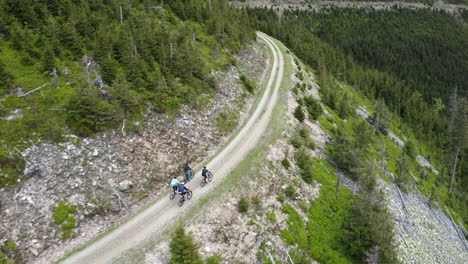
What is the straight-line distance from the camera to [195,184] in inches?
859

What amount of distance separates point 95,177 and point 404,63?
515 ft

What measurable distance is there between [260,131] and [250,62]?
2436cm

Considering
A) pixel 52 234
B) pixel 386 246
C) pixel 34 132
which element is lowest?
pixel 386 246

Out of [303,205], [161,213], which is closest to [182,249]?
[161,213]

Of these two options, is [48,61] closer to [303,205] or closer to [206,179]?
[206,179]

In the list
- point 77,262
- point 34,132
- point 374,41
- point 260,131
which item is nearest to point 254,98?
point 260,131

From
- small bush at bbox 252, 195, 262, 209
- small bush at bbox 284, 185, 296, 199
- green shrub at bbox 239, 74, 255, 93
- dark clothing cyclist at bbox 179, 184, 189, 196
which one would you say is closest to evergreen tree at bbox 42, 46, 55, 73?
dark clothing cyclist at bbox 179, 184, 189, 196

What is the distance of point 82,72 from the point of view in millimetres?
25594

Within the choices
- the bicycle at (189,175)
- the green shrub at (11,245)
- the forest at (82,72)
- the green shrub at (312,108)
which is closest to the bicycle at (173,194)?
the bicycle at (189,175)

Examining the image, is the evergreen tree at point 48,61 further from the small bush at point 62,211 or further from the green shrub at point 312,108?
the green shrub at point 312,108

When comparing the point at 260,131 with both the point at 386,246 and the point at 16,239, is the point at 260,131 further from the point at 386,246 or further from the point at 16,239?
the point at 16,239

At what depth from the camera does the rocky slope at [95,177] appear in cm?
1563

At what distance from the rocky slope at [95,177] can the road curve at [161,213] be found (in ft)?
3.34

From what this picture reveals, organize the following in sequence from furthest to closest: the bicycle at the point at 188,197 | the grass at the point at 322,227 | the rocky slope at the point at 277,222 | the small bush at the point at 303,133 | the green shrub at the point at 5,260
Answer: the small bush at the point at 303,133 < the bicycle at the point at 188,197 < the grass at the point at 322,227 < the rocky slope at the point at 277,222 < the green shrub at the point at 5,260
